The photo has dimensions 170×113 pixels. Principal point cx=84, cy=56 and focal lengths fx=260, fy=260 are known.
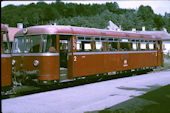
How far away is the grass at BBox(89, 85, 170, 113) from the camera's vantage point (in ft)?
23.2

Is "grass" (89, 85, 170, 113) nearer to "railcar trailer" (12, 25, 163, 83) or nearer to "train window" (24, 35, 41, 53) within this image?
"railcar trailer" (12, 25, 163, 83)

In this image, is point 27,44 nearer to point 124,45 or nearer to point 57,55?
point 57,55

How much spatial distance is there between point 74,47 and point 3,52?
4.09m

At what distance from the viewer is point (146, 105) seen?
25.4 ft

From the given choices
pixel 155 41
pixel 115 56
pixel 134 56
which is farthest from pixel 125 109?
pixel 155 41

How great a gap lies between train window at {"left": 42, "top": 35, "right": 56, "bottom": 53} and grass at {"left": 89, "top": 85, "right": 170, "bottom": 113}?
4.77 m

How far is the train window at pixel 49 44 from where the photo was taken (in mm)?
11717

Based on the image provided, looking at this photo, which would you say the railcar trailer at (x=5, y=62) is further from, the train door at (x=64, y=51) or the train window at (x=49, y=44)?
the train door at (x=64, y=51)

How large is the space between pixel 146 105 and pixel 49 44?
5.68 meters

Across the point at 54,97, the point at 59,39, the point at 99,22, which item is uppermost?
the point at 99,22

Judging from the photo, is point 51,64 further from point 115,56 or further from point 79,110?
point 115,56

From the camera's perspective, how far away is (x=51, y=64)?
38.1 ft

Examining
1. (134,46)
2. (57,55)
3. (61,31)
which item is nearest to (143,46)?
(134,46)

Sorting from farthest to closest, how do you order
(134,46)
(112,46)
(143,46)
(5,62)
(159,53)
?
1. (159,53)
2. (143,46)
3. (134,46)
4. (112,46)
5. (5,62)
